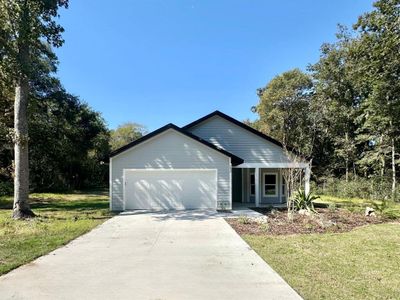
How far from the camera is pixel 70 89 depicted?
35844mm

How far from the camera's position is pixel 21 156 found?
14.3m

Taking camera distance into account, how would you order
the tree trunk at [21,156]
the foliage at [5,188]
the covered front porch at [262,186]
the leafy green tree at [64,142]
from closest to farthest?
the tree trunk at [21,156], the covered front porch at [262,186], the foliage at [5,188], the leafy green tree at [64,142]

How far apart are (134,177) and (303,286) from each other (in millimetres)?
12768

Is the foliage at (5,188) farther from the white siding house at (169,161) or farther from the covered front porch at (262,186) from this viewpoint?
the covered front porch at (262,186)

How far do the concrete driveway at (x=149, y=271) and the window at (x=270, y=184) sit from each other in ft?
37.1

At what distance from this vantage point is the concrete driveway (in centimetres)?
513

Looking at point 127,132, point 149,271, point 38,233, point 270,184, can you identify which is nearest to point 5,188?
point 38,233

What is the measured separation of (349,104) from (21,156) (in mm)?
28504

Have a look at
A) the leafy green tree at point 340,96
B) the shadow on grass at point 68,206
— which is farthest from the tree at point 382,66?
the shadow on grass at point 68,206

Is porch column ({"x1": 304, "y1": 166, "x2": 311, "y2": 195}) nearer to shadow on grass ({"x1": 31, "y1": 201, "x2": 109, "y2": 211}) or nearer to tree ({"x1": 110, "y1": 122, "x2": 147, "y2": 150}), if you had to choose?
shadow on grass ({"x1": 31, "y1": 201, "x2": 109, "y2": 211})

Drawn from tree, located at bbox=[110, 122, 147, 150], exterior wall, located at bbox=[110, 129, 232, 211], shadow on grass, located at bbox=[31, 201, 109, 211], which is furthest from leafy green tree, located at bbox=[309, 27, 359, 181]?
tree, located at bbox=[110, 122, 147, 150]

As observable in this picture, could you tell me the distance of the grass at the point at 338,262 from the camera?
528 centimetres

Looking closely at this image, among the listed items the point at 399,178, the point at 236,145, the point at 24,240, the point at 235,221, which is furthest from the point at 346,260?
the point at 399,178

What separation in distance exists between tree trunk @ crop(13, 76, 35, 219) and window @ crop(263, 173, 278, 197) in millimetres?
12824
